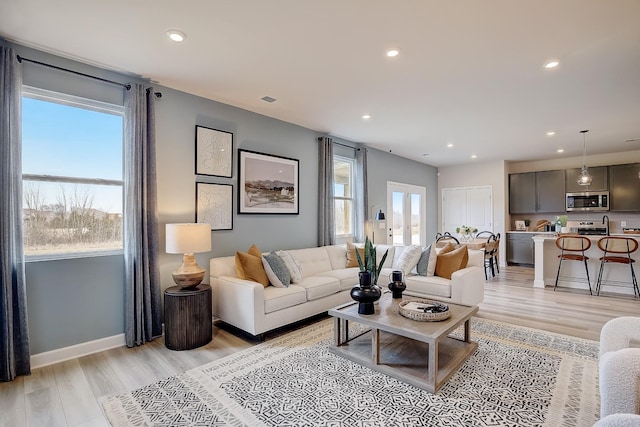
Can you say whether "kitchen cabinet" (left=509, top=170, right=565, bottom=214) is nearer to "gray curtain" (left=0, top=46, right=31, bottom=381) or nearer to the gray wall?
the gray wall

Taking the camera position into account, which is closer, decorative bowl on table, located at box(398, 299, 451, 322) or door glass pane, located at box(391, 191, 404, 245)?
decorative bowl on table, located at box(398, 299, 451, 322)

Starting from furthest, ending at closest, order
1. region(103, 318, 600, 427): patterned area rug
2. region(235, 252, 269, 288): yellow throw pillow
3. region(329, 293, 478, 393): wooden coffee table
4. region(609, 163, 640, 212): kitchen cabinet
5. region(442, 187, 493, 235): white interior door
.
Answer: region(442, 187, 493, 235): white interior door, region(609, 163, 640, 212): kitchen cabinet, region(235, 252, 269, 288): yellow throw pillow, region(329, 293, 478, 393): wooden coffee table, region(103, 318, 600, 427): patterned area rug

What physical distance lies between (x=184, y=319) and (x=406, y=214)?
6.13 metres

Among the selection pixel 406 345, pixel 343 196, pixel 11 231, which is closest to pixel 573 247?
pixel 343 196

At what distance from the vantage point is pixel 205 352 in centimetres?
306

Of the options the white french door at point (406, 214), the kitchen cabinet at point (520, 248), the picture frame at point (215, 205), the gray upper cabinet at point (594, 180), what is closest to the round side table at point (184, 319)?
the picture frame at point (215, 205)

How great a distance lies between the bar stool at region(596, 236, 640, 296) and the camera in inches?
194

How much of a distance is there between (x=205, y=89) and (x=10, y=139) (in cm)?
183

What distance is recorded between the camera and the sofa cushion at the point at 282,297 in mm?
3324

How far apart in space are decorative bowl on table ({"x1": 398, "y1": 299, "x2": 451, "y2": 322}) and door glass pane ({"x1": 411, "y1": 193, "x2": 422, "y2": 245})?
555cm

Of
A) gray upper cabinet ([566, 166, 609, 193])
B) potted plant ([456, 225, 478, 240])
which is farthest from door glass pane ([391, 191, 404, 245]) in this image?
gray upper cabinet ([566, 166, 609, 193])

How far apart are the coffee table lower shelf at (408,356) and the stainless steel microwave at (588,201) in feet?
21.7

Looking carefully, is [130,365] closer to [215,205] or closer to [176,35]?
[215,205]

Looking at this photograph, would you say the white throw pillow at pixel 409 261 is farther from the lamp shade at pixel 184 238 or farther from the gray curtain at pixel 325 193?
the lamp shade at pixel 184 238
